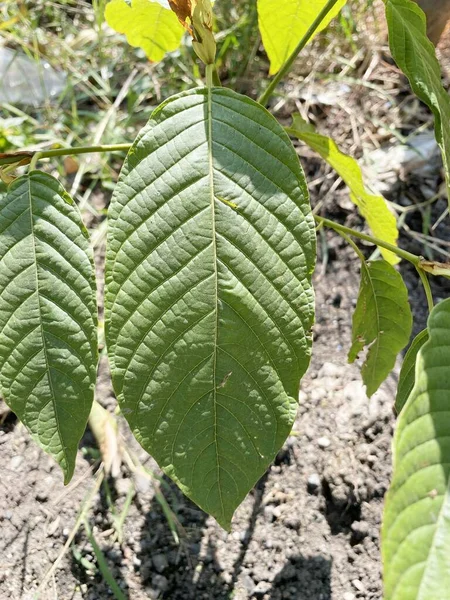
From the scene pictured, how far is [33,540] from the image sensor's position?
4.62ft

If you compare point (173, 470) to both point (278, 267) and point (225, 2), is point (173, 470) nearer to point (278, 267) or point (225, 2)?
point (278, 267)

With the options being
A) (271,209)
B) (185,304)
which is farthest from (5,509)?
(271,209)

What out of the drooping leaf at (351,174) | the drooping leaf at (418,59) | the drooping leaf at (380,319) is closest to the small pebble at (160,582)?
the drooping leaf at (380,319)

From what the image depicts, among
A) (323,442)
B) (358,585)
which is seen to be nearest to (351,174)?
(323,442)

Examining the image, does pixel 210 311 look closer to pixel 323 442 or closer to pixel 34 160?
pixel 34 160

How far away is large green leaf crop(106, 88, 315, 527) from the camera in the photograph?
75 cm

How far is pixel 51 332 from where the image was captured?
2.65 ft

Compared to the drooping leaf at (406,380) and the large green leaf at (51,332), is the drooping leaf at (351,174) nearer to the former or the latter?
the drooping leaf at (406,380)

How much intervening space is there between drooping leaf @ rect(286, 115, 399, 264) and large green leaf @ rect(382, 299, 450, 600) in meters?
0.46

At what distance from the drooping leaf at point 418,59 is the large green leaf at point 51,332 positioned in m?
0.50

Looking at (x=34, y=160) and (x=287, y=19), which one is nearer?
(x=34, y=160)

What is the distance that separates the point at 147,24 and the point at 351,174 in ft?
1.68

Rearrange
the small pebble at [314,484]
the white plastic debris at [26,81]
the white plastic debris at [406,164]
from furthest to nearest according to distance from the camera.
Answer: the white plastic debris at [26,81] < the white plastic debris at [406,164] < the small pebble at [314,484]

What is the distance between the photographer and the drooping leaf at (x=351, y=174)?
3.47 ft
